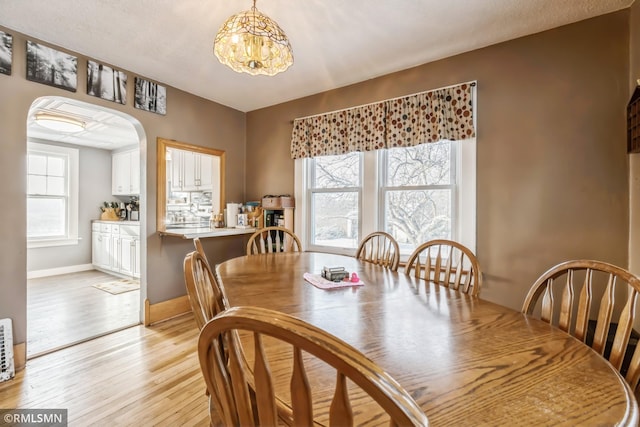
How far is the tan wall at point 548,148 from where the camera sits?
74.2 inches

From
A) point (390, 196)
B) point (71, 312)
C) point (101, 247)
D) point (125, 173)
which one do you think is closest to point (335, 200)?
point (390, 196)

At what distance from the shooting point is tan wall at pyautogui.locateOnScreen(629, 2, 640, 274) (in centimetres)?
174

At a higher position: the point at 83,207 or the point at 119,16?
the point at 119,16

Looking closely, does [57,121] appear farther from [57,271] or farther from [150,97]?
[57,271]

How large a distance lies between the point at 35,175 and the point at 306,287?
5577 millimetres

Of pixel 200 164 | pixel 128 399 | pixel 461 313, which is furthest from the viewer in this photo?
pixel 200 164

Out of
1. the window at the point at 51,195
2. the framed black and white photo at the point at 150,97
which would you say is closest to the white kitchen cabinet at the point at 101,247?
the window at the point at 51,195

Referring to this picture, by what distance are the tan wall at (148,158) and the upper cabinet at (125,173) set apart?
216 centimetres

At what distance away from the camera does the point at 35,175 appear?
4555mm

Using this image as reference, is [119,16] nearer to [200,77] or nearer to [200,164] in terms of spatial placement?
[200,77]

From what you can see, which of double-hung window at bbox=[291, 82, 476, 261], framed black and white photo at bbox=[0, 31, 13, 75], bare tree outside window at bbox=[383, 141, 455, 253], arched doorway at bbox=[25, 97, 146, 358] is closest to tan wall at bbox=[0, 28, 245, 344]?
framed black and white photo at bbox=[0, 31, 13, 75]

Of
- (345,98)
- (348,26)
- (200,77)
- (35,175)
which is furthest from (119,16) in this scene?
(35,175)

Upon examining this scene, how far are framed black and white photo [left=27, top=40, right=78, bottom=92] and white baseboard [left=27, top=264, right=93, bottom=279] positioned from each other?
3.78 m

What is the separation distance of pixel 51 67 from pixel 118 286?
3.01m
